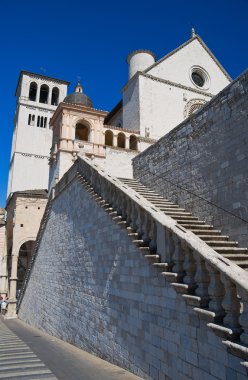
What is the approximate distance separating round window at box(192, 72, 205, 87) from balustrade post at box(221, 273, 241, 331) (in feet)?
85.6

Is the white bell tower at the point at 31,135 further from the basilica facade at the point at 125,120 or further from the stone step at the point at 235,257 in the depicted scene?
the stone step at the point at 235,257

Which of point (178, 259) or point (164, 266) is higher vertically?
point (178, 259)

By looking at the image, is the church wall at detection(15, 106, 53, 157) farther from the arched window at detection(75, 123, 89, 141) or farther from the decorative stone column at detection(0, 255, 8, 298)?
the decorative stone column at detection(0, 255, 8, 298)

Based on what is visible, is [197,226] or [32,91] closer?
[197,226]

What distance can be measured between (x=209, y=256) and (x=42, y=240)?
13686mm

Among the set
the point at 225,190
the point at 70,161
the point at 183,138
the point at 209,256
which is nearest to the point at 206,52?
the point at 70,161

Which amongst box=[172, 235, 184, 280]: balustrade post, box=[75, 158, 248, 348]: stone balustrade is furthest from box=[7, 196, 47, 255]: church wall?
box=[172, 235, 184, 280]: balustrade post

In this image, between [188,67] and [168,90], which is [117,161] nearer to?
[168,90]

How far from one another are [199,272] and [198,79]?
26297mm

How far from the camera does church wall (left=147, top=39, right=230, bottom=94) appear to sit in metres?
25.9

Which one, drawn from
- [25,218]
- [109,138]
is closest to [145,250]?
[109,138]

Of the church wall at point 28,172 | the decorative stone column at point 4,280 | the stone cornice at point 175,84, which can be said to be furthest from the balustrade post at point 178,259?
the church wall at point 28,172

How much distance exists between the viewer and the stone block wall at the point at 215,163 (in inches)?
306

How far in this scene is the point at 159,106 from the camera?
2525 centimetres
